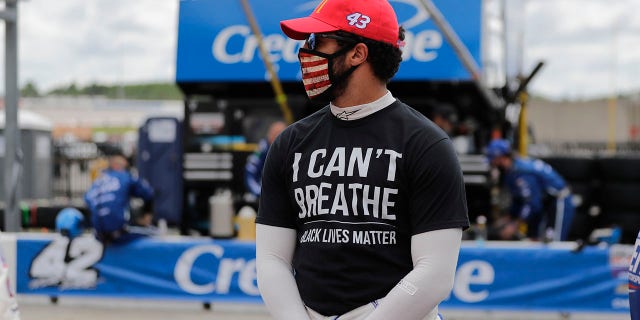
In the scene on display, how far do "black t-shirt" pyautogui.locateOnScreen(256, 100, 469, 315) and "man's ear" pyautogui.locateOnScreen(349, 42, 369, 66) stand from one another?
166 millimetres

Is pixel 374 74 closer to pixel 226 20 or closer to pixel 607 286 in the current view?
pixel 607 286

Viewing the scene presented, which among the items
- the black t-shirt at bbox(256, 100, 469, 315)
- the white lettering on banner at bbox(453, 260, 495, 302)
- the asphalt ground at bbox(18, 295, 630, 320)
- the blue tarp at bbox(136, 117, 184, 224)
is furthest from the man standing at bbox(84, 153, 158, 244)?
the black t-shirt at bbox(256, 100, 469, 315)

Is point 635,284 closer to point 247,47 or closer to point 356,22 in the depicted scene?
point 356,22

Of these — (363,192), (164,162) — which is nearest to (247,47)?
(164,162)

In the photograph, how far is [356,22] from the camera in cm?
255

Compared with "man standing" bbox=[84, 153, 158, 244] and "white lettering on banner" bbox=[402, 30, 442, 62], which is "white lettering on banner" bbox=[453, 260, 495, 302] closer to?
"man standing" bbox=[84, 153, 158, 244]

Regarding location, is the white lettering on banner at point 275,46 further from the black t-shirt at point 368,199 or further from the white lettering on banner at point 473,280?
the black t-shirt at point 368,199

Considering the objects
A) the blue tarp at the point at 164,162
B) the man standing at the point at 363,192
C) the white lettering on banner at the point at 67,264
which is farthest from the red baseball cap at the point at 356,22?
the blue tarp at the point at 164,162

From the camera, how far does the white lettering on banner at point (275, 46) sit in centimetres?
1115

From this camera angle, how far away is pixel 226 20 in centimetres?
1200

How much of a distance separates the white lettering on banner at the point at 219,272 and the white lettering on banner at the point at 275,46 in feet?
11.0

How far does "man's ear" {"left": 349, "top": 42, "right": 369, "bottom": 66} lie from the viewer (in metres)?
2.57

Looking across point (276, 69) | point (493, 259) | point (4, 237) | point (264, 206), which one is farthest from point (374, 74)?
point (276, 69)

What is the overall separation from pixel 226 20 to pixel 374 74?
9646mm
